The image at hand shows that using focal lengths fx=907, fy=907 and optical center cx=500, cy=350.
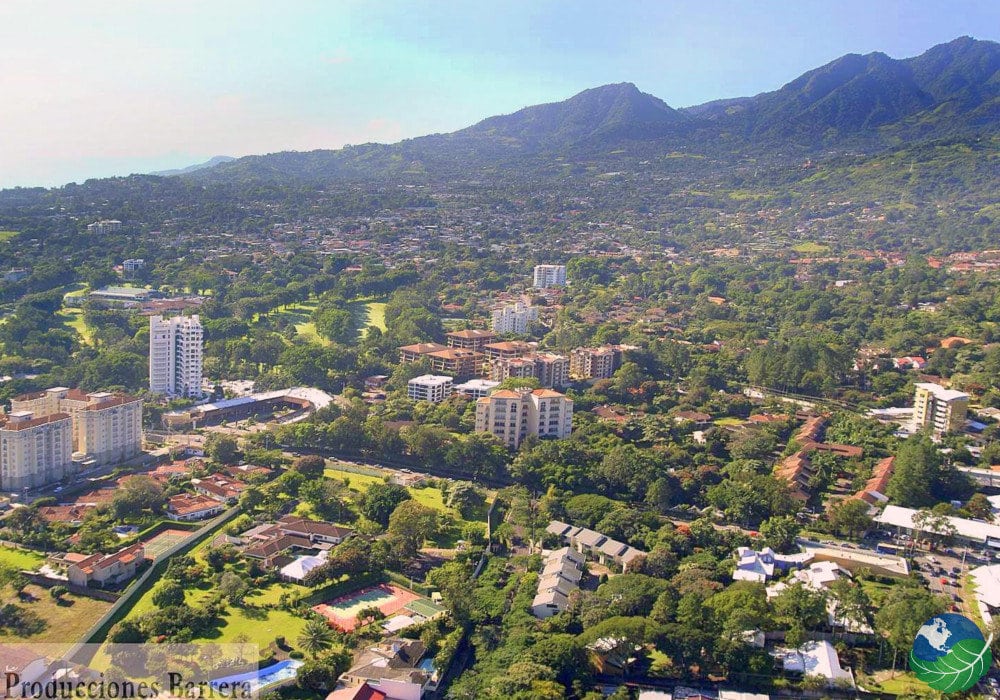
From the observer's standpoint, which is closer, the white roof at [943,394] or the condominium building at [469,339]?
the white roof at [943,394]

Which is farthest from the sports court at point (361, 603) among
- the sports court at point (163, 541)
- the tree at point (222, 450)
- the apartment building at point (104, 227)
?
the apartment building at point (104, 227)

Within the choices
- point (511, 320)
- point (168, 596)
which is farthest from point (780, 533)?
point (511, 320)

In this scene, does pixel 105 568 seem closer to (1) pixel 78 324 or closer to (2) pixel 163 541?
(2) pixel 163 541

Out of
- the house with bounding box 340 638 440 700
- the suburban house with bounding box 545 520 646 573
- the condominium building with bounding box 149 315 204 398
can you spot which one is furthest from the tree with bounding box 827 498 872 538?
the condominium building with bounding box 149 315 204 398

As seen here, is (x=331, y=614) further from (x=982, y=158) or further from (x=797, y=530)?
(x=982, y=158)

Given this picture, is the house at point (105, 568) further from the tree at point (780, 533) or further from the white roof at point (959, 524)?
the white roof at point (959, 524)

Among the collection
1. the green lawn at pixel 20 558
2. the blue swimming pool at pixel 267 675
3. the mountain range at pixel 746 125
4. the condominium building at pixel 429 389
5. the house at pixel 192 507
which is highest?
the mountain range at pixel 746 125
